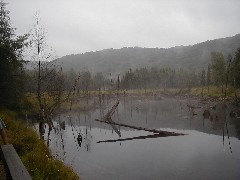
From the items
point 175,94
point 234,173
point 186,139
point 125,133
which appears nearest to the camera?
point 234,173

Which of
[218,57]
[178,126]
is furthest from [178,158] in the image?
[218,57]

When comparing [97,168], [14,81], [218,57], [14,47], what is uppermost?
[218,57]

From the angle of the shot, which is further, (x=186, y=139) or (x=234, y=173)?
(x=186, y=139)

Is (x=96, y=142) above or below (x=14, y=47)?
below

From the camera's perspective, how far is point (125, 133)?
1292 inches

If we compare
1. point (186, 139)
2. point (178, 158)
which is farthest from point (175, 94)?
point (178, 158)

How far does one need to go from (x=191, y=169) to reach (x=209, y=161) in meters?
2.53

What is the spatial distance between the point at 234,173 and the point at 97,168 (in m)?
9.34

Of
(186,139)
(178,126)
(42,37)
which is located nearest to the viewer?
(42,37)

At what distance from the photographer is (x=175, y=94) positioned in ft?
366

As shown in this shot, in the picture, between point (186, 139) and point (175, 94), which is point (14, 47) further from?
point (175, 94)

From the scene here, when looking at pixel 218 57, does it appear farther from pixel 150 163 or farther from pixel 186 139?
pixel 150 163

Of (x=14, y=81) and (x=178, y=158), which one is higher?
(x=14, y=81)

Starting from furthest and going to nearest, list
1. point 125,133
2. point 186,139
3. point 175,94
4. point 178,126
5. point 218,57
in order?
point 175,94 < point 218,57 < point 178,126 < point 125,133 < point 186,139
